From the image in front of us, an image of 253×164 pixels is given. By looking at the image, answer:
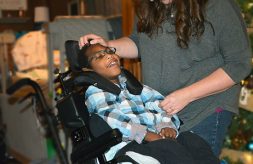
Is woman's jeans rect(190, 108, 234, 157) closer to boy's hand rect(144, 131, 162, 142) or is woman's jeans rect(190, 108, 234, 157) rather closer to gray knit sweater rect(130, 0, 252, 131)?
gray knit sweater rect(130, 0, 252, 131)

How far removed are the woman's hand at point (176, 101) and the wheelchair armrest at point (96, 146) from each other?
325 millimetres

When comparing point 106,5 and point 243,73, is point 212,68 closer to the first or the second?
point 243,73

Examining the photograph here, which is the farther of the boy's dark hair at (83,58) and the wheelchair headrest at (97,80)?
the boy's dark hair at (83,58)

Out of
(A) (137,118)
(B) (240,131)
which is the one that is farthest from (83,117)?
(B) (240,131)

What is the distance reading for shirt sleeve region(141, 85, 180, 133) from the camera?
5.80ft

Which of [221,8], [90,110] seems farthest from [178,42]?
[90,110]

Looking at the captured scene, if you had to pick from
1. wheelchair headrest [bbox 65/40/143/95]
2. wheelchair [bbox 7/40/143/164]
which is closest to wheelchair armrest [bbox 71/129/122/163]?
wheelchair [bbox 7/40/143/164]

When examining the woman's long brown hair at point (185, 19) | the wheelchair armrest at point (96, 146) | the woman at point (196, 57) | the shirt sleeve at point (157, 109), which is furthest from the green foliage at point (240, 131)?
the wheelchair armrest at point (96, 146)

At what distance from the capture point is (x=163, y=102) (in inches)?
68.3

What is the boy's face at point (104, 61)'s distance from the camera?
5.94 ft

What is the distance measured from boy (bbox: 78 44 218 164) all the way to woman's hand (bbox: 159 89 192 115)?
64mm

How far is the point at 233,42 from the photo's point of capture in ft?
5.41

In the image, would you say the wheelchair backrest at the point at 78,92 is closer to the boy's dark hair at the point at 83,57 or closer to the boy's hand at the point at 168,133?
the boy's dark hair at the point at 83,57

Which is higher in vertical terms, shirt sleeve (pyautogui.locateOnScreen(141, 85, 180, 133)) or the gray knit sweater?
the gray knit sweater
